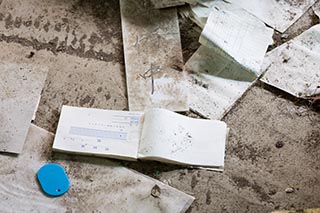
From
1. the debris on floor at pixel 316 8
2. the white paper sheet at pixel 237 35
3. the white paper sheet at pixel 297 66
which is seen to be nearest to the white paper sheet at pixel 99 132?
the white paper sheet at pixel 237 35

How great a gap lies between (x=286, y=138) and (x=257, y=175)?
0.61 feet

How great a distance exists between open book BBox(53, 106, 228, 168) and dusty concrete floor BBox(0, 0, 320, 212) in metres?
0.05

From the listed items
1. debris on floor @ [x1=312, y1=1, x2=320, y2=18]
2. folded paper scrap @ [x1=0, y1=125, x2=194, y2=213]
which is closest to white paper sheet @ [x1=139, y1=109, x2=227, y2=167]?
folded paper scrap @ [x1=0, y1=125, x2=194, y2=213]

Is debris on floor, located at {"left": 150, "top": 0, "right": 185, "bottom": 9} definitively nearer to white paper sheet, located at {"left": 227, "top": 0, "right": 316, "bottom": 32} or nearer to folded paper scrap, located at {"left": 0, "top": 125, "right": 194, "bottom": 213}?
white paper sheet, located at {"left": 227, "top": 0, "right": 316, "bottom": 32}

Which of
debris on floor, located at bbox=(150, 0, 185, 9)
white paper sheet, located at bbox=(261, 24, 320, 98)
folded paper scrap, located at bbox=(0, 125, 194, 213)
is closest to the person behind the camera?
folded paper scrap, located at bbox=(0, 125, 194, 213)

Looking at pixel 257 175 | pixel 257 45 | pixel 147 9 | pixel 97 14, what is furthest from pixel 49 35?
pixel 257 175

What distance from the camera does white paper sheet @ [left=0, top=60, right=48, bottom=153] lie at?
1737mm

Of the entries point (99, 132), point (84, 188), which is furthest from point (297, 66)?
point (84, 188)

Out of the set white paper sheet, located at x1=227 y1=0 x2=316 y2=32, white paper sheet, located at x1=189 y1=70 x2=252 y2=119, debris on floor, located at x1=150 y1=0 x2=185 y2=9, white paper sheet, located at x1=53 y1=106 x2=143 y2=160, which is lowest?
white paper sheet, located at x1=53 y1=106 x2=143 y2=160

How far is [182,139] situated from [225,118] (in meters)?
0.20

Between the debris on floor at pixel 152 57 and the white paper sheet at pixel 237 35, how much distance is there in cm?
15

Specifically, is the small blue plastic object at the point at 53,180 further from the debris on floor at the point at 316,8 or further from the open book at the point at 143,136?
the debris on floor at the point at 316,8

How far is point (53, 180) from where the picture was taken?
166 cm

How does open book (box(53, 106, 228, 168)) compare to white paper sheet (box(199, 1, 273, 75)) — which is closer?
open book (box(53, 106, 228, 168))
